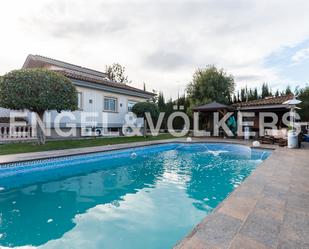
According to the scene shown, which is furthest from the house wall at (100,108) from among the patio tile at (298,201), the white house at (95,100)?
the patio tile at (298,201)

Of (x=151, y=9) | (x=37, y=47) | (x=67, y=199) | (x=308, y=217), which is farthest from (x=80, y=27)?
(x=308, y=217)

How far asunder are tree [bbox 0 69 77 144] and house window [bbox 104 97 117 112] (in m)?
6.81

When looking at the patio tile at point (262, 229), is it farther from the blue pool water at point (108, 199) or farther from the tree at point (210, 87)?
the tree at point (210, 87)

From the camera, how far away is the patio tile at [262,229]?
8.25ft

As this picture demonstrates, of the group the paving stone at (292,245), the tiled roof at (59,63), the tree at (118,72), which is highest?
the tree at (118,72)

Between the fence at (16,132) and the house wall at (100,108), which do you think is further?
the house wall at (100,108)

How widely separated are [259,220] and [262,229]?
27 cm

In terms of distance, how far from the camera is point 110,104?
17688 mm

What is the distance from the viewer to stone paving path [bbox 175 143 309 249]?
2.46 meters

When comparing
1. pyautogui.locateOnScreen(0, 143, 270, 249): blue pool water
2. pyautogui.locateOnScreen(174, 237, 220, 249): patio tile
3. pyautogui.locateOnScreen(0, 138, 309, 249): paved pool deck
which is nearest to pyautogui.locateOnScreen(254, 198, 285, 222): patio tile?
pyautogui.locateOnScreen(0, 138, 309, 249): paved pool deck

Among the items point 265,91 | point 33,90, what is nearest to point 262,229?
point 33,90

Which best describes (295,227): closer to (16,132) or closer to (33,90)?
(33,90)

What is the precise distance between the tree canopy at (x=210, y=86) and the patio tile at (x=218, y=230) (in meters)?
22.0

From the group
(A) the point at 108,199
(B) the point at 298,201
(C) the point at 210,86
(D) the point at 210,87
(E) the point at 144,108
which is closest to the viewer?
(B) the point at 298,201
